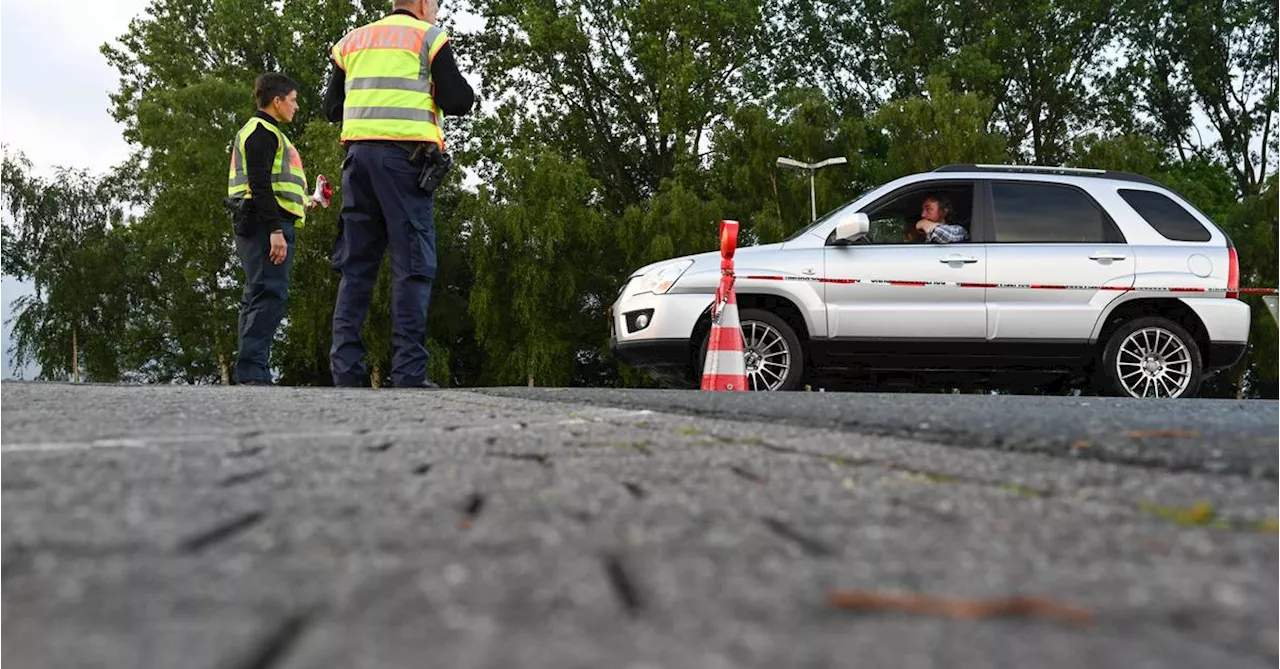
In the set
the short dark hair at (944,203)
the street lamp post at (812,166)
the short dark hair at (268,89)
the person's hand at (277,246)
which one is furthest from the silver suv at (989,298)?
the street lamp post at (812,166)

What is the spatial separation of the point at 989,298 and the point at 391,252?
4.08 metres

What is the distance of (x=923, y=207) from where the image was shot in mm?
8633

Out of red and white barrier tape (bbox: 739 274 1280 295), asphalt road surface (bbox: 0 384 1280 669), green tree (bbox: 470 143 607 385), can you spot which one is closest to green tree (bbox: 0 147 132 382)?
green tree (bbox: 470 143 607 385)

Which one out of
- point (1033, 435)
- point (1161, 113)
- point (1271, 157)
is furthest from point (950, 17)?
point (1033, 435)

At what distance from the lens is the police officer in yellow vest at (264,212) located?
7.93 m

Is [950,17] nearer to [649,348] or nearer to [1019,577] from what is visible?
[649,348]

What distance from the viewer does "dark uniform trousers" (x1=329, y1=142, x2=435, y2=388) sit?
7133 mm

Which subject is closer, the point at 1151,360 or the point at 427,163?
the point at 427,163

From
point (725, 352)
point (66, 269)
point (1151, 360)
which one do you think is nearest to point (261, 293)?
point (725, 352)

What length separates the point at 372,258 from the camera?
7.50 m

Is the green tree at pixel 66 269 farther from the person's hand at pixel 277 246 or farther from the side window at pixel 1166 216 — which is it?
the side window at pixel 1166 216

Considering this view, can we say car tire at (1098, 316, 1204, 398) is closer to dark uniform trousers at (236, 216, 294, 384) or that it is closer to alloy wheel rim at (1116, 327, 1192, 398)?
alloy wheel rim at (1116, 327, 1192, 398)

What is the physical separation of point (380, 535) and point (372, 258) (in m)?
6.20

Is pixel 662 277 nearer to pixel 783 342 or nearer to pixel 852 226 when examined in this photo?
pixel 783 342
